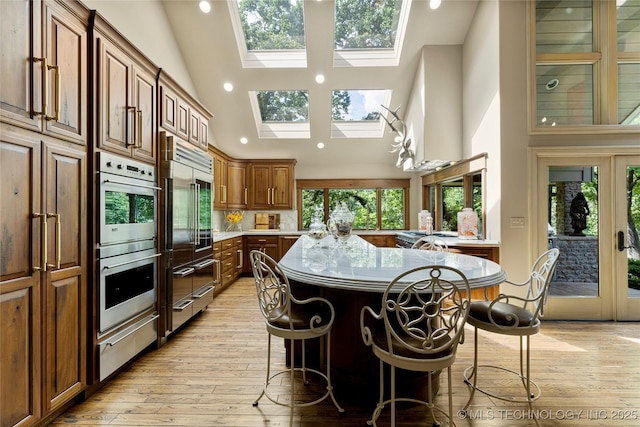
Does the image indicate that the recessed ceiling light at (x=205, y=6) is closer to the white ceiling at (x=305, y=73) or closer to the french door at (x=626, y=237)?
the white ceiling at (x=305, y=73)

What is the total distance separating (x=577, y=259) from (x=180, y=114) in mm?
4763

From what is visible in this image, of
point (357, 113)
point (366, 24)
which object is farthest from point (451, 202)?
point (366, 24)

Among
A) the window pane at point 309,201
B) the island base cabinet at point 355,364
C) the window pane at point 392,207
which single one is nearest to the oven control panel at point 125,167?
the island base cabinet at point 355,364

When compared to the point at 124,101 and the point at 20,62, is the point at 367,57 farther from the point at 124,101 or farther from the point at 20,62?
the point at 20,62

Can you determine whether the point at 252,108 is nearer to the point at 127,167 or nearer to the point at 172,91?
the point at 172,91

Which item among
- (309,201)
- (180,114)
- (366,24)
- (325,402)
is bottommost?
(325,402)

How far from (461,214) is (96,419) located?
4.13 meters

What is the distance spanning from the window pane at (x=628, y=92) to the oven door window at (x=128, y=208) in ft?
16.6

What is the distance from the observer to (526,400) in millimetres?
2049

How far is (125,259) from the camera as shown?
2328 millimetres

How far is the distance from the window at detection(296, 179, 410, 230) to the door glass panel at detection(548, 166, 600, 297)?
10.4 feet

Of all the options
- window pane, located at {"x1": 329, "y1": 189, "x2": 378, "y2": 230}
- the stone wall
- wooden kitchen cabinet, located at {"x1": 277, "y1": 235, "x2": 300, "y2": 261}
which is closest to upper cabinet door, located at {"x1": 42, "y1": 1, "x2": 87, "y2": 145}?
wooden kitchen cabinet, located at {"x1": 277, "y1": 235, "x2": 300, "y2": 261}

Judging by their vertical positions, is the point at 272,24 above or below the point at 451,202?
above

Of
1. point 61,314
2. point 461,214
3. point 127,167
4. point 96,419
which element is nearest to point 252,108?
point 127,167
